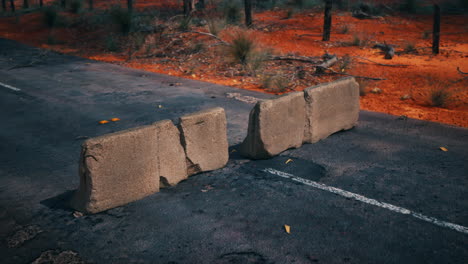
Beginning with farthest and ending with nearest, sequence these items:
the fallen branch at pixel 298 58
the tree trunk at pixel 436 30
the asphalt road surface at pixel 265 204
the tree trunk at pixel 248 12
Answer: the tree trunk at pixel 248 12 < the fallen branch at pixel 298 58 < the tree trunk at pixel 436 30 < the asphalt road surface at pixel 265 204

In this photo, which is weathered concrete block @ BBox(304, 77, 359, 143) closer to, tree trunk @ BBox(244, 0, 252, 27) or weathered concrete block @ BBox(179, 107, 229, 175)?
weathered concrete block @ BBox(179, 107, 229, 175)

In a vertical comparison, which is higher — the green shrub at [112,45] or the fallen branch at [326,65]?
the green shrub at [112,45]

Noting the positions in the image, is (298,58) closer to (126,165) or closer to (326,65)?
(326,65)

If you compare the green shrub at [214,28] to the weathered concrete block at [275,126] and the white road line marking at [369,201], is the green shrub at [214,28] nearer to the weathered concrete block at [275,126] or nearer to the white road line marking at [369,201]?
the weathered concrete block at [275,126]

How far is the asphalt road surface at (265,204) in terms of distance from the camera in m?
3.48

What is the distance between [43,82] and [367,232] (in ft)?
29.8

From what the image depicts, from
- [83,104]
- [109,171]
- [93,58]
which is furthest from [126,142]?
[93,58]

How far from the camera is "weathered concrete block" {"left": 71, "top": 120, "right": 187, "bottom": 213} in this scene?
395 cm

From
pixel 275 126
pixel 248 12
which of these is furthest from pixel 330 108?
pixel 248 12

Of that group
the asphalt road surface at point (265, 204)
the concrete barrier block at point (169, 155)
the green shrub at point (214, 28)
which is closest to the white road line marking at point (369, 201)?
the asphalt road surface at point (265, 204)

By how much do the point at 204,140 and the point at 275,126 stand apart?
1010mm

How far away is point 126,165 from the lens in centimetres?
418

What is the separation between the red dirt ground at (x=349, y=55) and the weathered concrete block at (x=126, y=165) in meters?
5.13

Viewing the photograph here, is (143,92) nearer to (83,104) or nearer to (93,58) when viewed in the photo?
(83,104)
